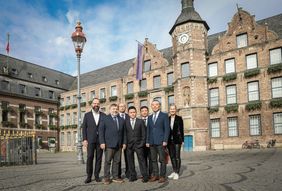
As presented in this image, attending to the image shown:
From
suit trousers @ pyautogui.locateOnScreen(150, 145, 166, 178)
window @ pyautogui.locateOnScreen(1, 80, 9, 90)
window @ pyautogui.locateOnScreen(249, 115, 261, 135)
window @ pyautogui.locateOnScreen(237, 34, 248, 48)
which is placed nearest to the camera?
suit trousers @ pyautogui.locateOnScreen(150, 145, 166, 178)

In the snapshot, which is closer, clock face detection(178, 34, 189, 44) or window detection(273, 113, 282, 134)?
window detection(273, 113, 282, 134)

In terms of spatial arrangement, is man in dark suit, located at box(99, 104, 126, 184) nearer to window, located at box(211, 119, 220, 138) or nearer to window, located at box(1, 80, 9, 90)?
window, located at box(211, 119, 220, 138)

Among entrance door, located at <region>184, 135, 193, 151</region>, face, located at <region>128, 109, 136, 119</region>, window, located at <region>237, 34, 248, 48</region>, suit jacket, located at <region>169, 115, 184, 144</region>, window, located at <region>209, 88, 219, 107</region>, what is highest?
window, located at <region>237, 34, 248, 48</region>

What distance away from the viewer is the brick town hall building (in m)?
26.6

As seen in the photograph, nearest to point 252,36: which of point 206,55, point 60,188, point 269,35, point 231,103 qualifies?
point 269,35

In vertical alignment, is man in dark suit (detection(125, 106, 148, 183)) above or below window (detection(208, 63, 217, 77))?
below

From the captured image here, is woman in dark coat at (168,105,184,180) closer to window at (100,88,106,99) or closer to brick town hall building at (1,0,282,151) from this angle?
brick town hall building at (1,0,282,151)

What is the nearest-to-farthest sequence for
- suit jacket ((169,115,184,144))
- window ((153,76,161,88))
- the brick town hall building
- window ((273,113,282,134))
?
suit jacket ((169,115,184,144))
window ((273,113,282,134))
the brick town hall building
window ((153,76,161,88))

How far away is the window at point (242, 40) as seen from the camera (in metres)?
28.8

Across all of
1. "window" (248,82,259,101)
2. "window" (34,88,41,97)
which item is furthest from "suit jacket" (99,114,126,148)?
"window" (34,88,41,97)

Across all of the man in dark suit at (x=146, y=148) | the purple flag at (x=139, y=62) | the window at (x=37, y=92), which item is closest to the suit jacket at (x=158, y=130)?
the man in dark suit at (x=146, y=148)

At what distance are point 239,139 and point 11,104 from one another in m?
30.5

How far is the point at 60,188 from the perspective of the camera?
20.8 ft

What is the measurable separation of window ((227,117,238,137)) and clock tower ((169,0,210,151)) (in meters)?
2.18
